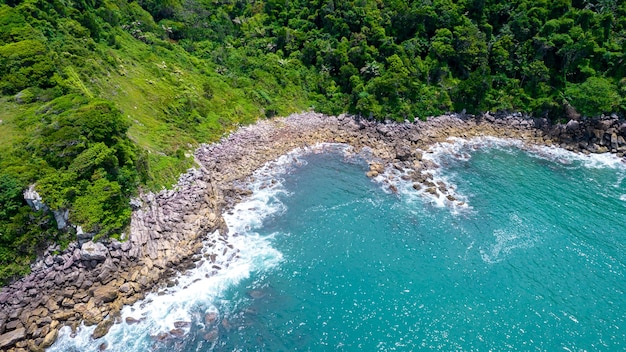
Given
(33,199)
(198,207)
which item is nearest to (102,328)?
(33,199)

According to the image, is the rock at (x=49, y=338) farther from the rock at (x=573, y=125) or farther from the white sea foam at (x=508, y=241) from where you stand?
the rock at (x=573, y=125)

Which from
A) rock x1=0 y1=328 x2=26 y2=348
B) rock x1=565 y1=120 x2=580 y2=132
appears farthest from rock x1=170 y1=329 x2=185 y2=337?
rock x1=565 y1=120 x2=580 y2=132

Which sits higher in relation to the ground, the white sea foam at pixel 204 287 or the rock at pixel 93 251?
the rock at pixel 93 251

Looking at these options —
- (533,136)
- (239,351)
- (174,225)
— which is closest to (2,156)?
(174,225)

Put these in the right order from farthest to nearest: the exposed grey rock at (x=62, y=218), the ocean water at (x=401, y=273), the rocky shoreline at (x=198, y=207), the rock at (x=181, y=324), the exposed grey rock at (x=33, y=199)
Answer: the exposed grey rock at (x=62, y=218), the exposed grey rock at (x=33, y=199), the rock at (x=181, y=324), the ocean water at (x=401, y=273), the rocky shoreline at (x=198, y=207)

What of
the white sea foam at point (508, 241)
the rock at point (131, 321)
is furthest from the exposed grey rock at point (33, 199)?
the white sea foam at point (508, 241)

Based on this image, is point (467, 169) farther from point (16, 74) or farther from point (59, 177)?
point (16, 74)
